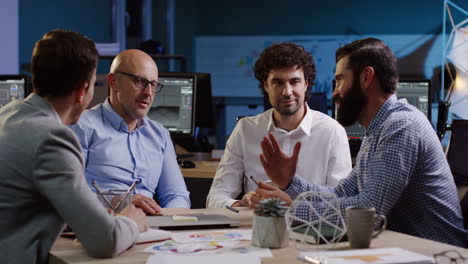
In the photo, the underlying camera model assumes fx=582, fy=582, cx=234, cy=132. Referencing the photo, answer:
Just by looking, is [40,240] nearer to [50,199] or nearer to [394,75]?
[50,199]

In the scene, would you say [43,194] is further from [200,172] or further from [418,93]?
[418,93]

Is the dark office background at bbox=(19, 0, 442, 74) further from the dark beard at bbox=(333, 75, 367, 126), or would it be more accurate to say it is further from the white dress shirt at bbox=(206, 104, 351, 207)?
the dark beard at bbox=(333, 75, 367, 126)

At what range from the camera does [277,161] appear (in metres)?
1.77

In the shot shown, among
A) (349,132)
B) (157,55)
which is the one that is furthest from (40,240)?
(157,55)

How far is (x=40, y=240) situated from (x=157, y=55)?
4309 mm

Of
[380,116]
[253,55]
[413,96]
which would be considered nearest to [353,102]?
[380,116]

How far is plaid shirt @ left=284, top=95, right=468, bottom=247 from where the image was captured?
1.65 metres

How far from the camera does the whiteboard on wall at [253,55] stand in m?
8.07

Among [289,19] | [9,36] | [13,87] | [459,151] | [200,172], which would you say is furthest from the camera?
[289,19]

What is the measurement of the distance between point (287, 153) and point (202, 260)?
1.30 metres

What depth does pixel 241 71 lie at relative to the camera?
8500 millimetres

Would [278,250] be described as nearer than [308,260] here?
No

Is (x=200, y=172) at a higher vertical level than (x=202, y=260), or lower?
lower

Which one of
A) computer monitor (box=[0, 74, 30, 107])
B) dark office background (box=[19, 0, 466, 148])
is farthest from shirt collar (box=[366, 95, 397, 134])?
dark office background (box=[19, 0, 466, 148])
